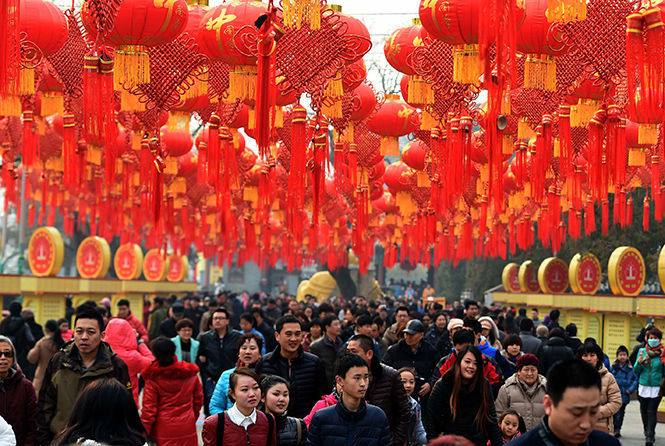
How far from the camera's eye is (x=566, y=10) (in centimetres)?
682

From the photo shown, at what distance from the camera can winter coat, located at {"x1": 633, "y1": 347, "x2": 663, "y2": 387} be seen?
A: 12.0 meters

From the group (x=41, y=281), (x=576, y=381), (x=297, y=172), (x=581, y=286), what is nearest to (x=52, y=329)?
(x=297, y=172)

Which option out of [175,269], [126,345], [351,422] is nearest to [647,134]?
[126,345]

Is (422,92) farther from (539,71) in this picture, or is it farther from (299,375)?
(299,375)

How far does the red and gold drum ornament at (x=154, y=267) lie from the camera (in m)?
31.8

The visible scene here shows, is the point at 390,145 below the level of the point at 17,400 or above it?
above

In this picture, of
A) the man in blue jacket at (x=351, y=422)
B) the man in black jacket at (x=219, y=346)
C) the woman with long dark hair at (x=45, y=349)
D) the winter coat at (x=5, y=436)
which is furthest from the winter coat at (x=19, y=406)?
the man in black jacket at (x=219, y=346)

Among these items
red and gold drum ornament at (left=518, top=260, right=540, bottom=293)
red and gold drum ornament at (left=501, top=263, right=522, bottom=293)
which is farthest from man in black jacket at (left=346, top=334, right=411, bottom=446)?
red and gold drum ornament at (left=501, top=263, right=522, bottom=293)

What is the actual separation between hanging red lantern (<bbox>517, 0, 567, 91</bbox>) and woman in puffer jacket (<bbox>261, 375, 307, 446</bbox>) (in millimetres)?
3725

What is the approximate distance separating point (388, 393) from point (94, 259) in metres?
19.2

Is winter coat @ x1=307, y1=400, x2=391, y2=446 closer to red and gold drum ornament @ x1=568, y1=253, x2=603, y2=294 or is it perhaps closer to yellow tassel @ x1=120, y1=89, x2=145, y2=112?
yellow tassel @ x1=120, y1=89, x2=145, y2=112

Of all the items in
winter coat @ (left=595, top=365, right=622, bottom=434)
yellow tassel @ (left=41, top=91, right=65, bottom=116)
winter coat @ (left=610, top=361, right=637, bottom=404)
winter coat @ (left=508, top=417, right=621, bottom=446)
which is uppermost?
yellow tassel @ (left=41, top=91, right=65, bottom=116)

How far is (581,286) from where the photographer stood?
2178 cm

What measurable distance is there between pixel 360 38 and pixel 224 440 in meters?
4.54
